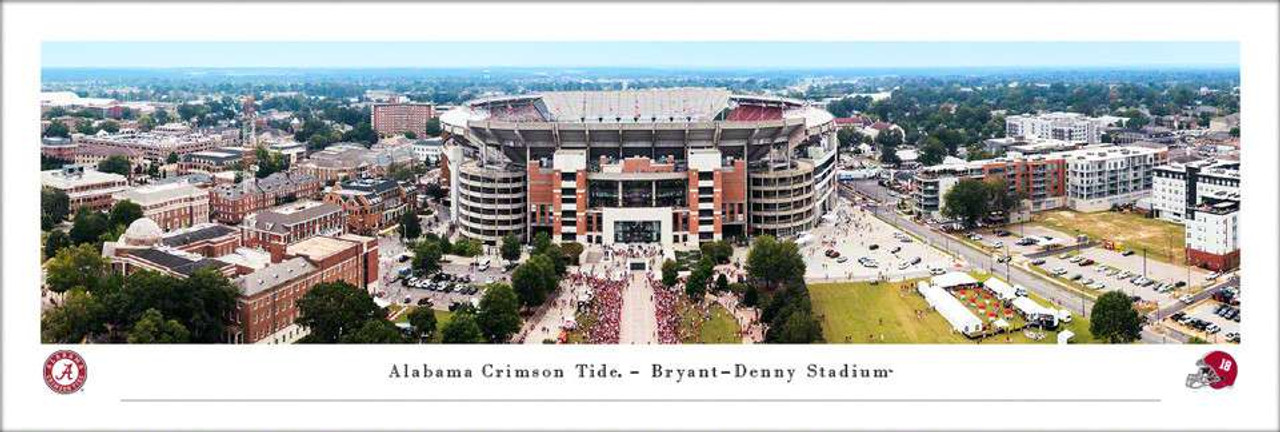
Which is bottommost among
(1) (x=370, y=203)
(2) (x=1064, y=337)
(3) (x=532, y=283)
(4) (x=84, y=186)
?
(2) (x=1064, y=337)

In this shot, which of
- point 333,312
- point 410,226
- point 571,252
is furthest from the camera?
point 410,226

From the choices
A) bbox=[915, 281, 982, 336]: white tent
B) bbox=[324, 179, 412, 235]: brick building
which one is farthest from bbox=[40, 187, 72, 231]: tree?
bbox=[915, 281, 982, 336]: white tent

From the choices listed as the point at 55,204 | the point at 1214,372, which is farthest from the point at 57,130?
the point at 1214,372

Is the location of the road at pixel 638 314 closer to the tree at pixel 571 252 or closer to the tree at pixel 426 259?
the tree at pixel 571 252

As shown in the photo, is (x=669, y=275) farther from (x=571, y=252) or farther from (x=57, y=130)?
(x=57, y=130)

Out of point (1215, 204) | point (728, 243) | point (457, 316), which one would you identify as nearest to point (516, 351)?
point (457, 316)

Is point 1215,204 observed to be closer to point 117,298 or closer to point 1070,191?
point 1070,191

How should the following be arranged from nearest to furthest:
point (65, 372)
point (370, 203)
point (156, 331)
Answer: point (65, 372) → point (156, 331) → point (370, 203)
